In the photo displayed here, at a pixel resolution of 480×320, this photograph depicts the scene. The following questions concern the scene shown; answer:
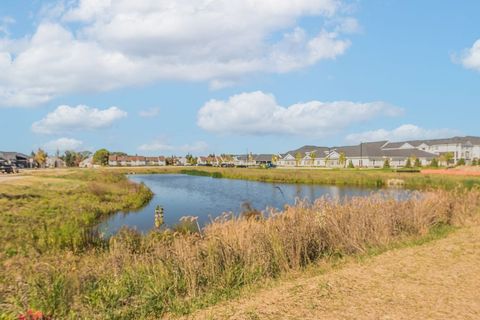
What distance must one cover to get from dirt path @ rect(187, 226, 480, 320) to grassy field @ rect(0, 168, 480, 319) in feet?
3.21

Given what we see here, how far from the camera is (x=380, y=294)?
5730 mm

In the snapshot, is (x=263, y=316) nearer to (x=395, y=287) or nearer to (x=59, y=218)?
(x=395, y=287)

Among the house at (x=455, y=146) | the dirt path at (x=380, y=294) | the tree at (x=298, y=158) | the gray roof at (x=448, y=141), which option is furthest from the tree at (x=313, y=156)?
the dirt path at (x=380, y=294)

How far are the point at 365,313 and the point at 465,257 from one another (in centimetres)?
419

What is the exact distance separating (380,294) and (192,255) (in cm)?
361

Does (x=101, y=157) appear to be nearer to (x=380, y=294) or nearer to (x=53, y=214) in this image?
(x=53, y=214)

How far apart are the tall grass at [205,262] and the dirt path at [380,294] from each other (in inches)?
39.1

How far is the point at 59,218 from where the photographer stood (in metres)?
17.6

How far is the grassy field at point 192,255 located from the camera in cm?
608

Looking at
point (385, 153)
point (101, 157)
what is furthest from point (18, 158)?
point (385, 153)

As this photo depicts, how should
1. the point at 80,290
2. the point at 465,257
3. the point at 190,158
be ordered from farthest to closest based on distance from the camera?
the point at 190,158 → the point at 465,257 → the point at 80,290

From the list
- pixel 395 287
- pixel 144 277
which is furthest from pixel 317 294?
pixel 144 277

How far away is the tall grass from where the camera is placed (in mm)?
6039

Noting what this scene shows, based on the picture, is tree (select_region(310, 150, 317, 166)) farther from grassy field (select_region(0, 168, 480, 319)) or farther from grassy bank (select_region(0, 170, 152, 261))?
grassy field (select_region(0, 168, 480, 319))
